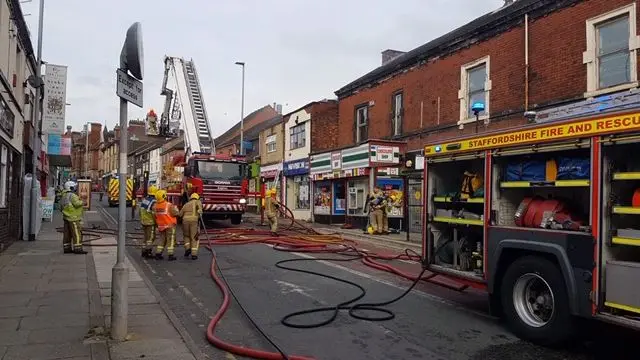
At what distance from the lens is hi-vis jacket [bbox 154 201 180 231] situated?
38.8ft

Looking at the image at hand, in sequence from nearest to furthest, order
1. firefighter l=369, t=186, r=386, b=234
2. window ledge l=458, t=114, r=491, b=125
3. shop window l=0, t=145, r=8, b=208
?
shop window l=0, t=145, r=8, b=208 → window ledge l=458, t=114, r=491, b=125 → firefighter l=369, t=186, r=386, b=234

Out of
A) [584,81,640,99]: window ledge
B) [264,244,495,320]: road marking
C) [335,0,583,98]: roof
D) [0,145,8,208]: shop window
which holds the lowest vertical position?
[264,244,495,320]: road marking

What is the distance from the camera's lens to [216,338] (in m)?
5.72

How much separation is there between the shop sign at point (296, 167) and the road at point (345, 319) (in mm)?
17675

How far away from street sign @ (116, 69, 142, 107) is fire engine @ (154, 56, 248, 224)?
13791mm

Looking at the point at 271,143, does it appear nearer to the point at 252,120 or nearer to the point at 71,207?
the point at 252,120

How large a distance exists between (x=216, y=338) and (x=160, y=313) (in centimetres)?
136

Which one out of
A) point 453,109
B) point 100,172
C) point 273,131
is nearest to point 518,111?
point 453,109

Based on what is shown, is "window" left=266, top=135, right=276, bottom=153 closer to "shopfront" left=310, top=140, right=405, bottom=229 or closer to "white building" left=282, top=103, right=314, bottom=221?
"white building" left=282, top=103, right=314, bottom=221

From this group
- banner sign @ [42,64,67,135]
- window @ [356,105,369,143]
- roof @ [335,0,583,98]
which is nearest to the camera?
roof @ [335,0,583,98]

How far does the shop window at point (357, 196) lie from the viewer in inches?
891

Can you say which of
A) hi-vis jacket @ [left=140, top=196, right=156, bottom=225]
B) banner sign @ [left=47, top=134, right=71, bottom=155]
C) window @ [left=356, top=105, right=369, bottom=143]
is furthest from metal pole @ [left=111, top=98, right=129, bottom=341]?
banner sign @ [left=47, top=134, right=71, bottom=155]

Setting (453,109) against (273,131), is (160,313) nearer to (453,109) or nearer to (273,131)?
(453,109)

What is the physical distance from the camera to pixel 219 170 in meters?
21.0
